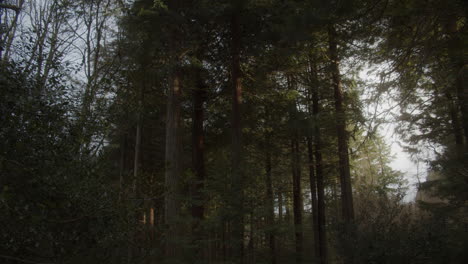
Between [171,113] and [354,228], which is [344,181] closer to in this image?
[354,228]

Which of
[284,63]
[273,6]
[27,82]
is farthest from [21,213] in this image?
[284,63]

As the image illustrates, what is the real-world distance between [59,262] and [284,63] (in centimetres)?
966

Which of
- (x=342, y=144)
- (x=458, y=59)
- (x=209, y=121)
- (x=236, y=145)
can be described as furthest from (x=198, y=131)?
(x=458, y=59)

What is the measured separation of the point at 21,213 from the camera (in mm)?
3348

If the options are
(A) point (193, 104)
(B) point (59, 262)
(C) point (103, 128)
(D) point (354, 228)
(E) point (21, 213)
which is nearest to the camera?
(E) point (21, 213)

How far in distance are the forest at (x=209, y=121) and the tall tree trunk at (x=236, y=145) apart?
5cm

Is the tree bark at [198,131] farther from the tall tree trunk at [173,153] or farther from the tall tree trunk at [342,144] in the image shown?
the tall tree trunk at [342,144]

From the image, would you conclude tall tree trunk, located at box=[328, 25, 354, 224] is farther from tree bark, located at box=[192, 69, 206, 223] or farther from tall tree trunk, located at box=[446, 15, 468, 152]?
tree bark, located at box=[192, 69, 206, 223]

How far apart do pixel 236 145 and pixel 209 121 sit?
4335 mm

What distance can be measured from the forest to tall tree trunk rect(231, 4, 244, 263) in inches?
1.8

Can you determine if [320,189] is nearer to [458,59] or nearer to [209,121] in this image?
[209,121]

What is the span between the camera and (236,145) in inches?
394

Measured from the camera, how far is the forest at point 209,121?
12.9ft

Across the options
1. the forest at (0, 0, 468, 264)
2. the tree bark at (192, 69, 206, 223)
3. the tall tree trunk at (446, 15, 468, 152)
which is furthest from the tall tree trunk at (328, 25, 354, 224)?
the tree bark at (192, 69, 206, 223)
